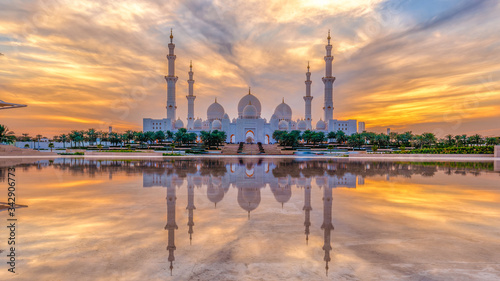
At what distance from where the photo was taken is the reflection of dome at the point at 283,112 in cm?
8331

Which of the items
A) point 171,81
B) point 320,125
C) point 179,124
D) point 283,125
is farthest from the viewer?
point 320,125

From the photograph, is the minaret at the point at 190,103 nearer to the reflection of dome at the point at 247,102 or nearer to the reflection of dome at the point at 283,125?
the reflection of dome at the point at 247,102

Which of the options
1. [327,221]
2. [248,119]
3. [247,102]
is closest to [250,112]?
[248,119]

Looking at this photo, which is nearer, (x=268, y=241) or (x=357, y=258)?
(x=357, y=258)

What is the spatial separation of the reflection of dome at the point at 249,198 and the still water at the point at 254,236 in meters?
0.04

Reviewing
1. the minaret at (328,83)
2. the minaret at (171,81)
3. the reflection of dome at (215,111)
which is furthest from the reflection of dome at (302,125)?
the minaret at (171,81)

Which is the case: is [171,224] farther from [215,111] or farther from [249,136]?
[215,111]

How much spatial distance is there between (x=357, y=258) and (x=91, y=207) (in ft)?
23.7

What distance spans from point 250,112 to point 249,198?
206 feet

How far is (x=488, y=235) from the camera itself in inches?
228

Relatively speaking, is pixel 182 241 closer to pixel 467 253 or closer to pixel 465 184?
pixel 467 253

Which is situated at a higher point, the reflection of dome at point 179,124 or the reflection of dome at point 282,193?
the reflection of dome at point 179,124

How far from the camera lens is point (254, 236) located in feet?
18.4

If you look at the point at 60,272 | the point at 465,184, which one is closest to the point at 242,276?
the point at 60,272
